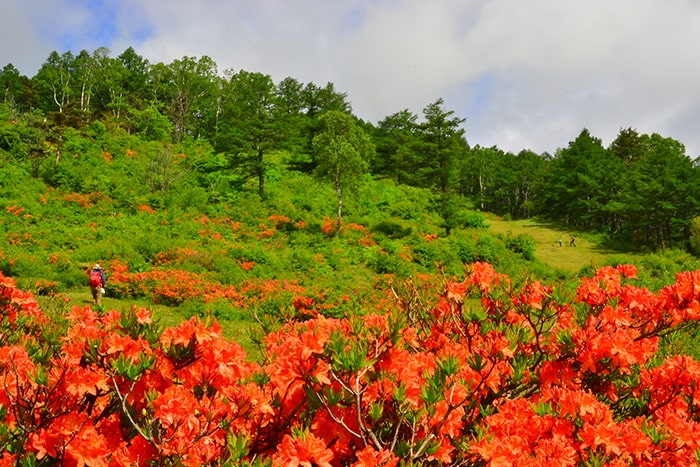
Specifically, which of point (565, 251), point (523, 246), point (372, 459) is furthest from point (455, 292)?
point (565, 251)

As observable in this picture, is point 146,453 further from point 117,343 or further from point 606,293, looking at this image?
point 606,293

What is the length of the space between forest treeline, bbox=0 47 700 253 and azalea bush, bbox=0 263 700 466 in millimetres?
20718

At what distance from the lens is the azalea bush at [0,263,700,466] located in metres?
2.15

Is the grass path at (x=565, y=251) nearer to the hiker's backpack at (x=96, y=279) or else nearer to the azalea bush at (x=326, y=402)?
the hiker's backpack at (x=96, y=279)

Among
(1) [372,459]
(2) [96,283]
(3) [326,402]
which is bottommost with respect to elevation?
(2) [96,283]

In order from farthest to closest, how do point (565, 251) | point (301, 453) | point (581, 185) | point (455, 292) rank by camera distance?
point (581, 185)
point (565, 251)
point (455, 292)
point (301, 453)

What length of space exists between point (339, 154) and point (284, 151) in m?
18.1

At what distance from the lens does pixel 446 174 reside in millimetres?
28781

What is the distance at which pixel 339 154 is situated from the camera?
23125 millimetres

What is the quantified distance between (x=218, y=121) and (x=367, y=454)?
48.9 metres

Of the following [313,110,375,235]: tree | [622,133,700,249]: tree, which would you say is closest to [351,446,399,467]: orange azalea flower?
[313,110,375,235]: tree

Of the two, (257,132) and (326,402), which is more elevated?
(257,132)

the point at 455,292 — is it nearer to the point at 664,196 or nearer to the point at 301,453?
the point at 301,453

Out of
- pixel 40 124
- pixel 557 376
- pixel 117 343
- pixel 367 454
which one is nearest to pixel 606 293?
pixel 557 376
